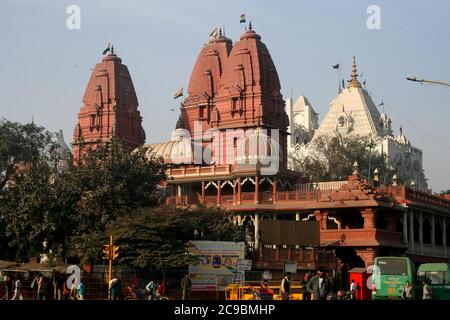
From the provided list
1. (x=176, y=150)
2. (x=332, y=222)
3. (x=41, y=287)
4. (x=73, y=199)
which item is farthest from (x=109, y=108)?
(x=41, y=287)

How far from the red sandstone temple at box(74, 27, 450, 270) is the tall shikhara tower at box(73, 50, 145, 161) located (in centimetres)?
53

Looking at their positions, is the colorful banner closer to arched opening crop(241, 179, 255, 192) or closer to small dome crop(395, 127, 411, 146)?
arched opening crop(241, 179, 255, 192)

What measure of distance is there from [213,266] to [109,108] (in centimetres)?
4252

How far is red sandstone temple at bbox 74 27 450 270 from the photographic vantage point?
182ft

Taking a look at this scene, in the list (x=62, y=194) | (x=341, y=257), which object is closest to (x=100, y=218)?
(x=62, y=194)

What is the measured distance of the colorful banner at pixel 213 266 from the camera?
4112cm

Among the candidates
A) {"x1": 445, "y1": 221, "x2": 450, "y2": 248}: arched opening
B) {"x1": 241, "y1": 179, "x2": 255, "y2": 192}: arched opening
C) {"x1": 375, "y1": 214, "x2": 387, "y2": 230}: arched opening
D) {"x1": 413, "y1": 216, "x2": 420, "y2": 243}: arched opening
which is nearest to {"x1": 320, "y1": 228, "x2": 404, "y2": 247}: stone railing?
{"x1": 375, "y1": 214, "x2": 387, "y2": 230}: arched opening

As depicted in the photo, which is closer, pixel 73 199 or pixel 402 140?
pixel 73 199

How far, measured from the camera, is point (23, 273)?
43094 mm

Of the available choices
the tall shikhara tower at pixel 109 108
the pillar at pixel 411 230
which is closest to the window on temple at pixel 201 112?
the tall shikhara tower at pixel 109 108

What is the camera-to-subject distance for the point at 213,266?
41.8 metres

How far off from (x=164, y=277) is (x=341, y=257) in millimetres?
21120

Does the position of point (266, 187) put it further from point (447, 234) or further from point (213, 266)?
point (213, 266)

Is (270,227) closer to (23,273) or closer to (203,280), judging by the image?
(203,280)
